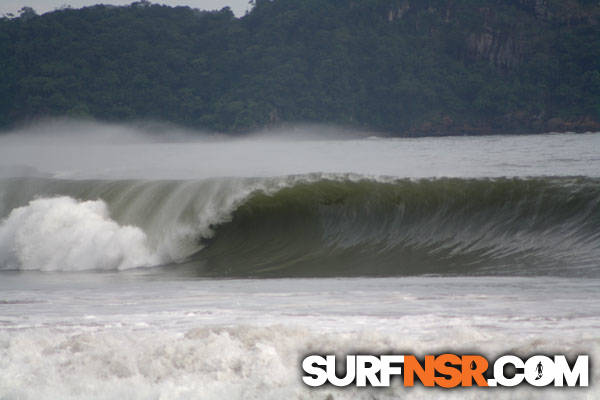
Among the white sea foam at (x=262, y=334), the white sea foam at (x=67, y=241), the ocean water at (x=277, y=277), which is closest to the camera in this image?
the white sea foam at (x=262, y=334)

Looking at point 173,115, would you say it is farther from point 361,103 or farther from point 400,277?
point 400,277

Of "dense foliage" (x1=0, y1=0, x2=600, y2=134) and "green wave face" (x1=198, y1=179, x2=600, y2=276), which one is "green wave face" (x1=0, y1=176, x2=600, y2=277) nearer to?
"green wave face" (x1=198, y1=179, x2=600, y2=276)

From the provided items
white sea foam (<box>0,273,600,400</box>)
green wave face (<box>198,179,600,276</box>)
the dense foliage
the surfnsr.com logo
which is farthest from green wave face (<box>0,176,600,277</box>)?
the dense foliage

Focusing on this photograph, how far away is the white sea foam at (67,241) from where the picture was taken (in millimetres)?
11734

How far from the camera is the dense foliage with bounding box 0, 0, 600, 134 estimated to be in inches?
3378

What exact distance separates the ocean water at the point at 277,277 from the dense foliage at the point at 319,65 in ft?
226

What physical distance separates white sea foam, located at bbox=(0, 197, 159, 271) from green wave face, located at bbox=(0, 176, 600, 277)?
459 millimetres

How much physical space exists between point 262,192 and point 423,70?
86113 millimetres

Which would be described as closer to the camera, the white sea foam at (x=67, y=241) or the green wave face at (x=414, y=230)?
the green wave face at (x=414, y=230)

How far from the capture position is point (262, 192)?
1409 centimetres

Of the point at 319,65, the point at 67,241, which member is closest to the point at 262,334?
the point at 67,241

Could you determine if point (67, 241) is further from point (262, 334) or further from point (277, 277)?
point (262, 334)

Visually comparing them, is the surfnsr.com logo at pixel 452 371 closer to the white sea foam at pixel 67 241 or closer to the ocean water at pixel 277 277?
the ocean water at pixel 277 277

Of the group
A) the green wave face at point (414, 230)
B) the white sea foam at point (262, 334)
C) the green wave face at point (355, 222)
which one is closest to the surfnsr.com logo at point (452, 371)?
the white sea foam at point (262, 334)
